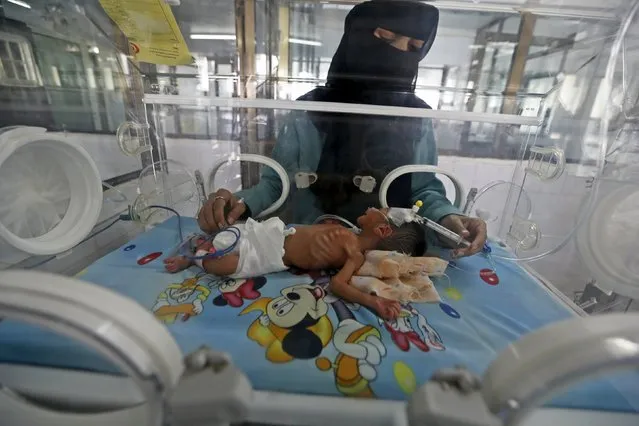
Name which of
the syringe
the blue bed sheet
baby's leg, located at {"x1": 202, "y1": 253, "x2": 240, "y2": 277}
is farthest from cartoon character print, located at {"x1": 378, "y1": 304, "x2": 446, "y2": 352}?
baby's leg, located at {"x1": 202, "y1": 253, "x2": 240, "y2": 277}

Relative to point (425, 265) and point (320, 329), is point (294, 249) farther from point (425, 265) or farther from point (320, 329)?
point (425, 265)

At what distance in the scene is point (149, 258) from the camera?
106 cm

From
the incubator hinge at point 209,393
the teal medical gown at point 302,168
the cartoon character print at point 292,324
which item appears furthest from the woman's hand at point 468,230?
the incubator hinge at point 209,393

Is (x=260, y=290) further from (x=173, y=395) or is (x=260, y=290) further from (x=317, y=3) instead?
(x=317, y=3)

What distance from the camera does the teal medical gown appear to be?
136cm

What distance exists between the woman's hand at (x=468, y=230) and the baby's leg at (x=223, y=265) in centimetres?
80

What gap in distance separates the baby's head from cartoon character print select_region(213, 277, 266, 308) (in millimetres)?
412

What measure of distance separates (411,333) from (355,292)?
7.2 inches

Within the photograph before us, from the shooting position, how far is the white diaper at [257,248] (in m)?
0.97

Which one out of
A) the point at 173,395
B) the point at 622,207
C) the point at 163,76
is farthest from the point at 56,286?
the point at 622,207

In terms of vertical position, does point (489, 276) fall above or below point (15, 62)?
below

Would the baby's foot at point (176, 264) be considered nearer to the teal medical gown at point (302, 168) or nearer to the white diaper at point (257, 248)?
the white diaper at point (257, 248)

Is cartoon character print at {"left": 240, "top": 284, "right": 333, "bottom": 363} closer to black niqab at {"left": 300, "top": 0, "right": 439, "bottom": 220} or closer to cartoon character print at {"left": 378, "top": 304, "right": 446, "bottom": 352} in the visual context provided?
cartoon character print at {"left": 378, "top": 304, "right": 446, "bottom": 352}

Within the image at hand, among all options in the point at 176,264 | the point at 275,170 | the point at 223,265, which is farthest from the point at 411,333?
the point at 275,170
